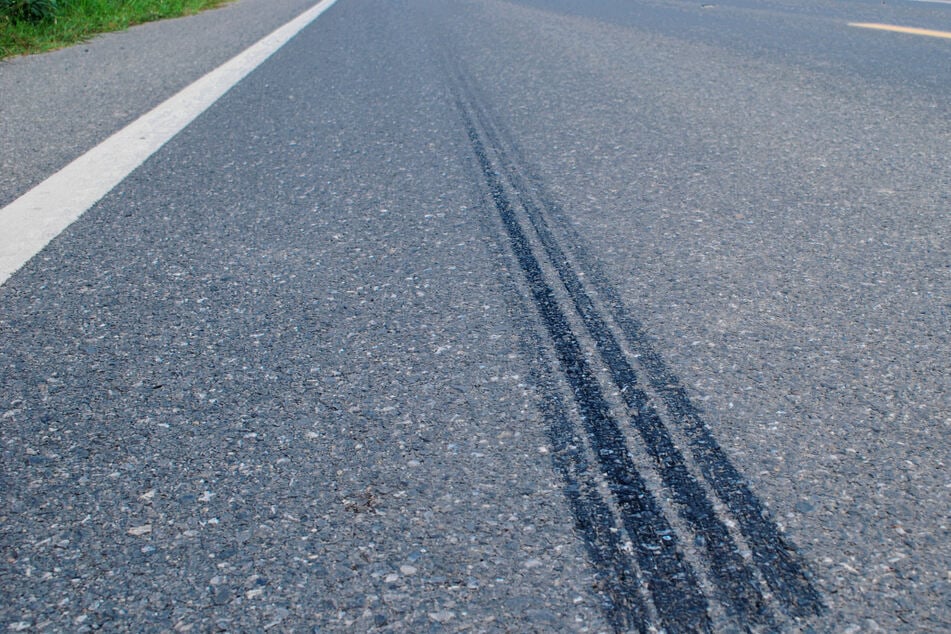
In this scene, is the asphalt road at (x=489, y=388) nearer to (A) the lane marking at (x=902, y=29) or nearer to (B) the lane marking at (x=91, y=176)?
(B) the lane marking at (x=91, y=176)

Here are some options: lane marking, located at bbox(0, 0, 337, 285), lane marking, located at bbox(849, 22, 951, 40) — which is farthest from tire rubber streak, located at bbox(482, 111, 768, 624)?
lane marking, located at bbox(849, 22, 951, 40)

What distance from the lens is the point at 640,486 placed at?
1.85 metres

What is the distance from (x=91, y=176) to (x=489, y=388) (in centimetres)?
246

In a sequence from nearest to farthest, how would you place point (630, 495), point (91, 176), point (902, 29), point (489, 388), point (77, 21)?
point (630, 495), point (489, 388), point (91, 176), point (77, 21), point (902, 29)

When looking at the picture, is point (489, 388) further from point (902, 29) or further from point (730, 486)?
point (902, 29)

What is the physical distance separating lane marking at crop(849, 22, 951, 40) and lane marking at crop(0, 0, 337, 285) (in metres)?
6.53

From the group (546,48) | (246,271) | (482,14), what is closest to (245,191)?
(246,271)

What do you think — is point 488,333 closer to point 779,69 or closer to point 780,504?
point 780,504

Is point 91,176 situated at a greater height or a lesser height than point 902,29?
greater

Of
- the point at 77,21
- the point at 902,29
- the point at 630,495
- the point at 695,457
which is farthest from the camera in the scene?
the point at 902,29

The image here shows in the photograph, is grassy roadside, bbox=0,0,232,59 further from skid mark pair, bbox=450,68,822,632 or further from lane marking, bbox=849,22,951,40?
lane marking, bbox=849,22,951,40

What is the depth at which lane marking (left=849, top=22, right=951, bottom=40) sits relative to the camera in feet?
28.5

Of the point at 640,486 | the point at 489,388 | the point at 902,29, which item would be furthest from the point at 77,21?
the point at 640,486

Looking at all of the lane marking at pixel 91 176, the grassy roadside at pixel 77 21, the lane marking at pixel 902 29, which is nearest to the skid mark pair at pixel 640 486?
the lane marking at pixel 91 176
